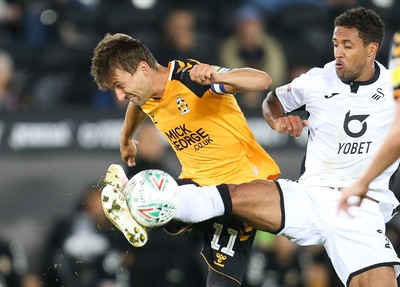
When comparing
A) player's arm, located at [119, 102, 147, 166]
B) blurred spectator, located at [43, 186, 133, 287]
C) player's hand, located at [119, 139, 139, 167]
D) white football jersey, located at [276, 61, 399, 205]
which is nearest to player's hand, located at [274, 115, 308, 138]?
white football jersey, located at [276, 61, 399, 205]

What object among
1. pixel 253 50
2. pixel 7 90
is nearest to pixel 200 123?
pixel 7 90

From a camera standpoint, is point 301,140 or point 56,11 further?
point 56,11

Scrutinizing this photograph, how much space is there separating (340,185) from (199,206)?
82cm

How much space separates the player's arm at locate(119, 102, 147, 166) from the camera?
653 centimetres

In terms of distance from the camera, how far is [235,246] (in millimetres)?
6332

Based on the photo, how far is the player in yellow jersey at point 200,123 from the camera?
5949 mm

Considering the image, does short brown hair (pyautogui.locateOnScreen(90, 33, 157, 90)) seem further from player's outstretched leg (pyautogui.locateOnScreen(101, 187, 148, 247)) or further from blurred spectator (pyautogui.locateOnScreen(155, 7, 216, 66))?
blurred spectator (pyautogui.locateOnScreen(155, 7, 216, 66))

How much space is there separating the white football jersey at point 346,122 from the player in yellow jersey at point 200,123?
1.20 feet

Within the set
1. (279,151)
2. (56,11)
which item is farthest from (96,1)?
(279,151)

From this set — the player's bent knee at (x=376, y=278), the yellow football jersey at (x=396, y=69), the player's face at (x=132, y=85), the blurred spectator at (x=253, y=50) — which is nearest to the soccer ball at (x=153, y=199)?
the player's face at (x=132, y=85)

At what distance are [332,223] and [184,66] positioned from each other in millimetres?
1193

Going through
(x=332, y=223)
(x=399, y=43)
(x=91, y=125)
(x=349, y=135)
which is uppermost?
(x=399, y=43)

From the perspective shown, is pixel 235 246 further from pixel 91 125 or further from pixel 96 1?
pixel 96 1

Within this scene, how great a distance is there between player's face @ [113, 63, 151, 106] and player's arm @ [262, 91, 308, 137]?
744 millimetres
